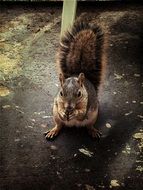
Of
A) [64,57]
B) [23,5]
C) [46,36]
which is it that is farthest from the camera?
[23,5]

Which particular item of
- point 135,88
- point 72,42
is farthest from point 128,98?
point 72,42

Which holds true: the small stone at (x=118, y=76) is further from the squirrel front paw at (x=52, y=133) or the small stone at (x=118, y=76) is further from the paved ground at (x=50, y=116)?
the squirrel front paw at (x=52, y=133)

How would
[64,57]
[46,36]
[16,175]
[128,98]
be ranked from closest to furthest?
[16,175] → [64,57] → [128,98] → [46,36]

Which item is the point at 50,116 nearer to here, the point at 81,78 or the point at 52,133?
the point at 52,133

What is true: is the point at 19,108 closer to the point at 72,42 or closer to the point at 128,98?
the point at 72,42

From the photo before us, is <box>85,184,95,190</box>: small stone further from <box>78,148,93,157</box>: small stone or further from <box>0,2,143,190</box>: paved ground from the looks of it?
<box>78,148,93,157</box>: small stone

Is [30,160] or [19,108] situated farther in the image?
[19,108]

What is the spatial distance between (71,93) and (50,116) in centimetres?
47

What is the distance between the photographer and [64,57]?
2857mm

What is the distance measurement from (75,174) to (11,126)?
1.95 feet

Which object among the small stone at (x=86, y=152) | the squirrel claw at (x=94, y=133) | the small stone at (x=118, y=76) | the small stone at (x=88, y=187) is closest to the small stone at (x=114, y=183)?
the small stone at (x=88, y=187)

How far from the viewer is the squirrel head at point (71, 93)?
8.14 feet

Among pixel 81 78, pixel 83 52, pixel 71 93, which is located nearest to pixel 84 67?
pixel 83 52

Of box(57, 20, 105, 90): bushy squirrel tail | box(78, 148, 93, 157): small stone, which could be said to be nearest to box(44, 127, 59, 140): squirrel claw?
box(78, 148, 93, 157): small stone
